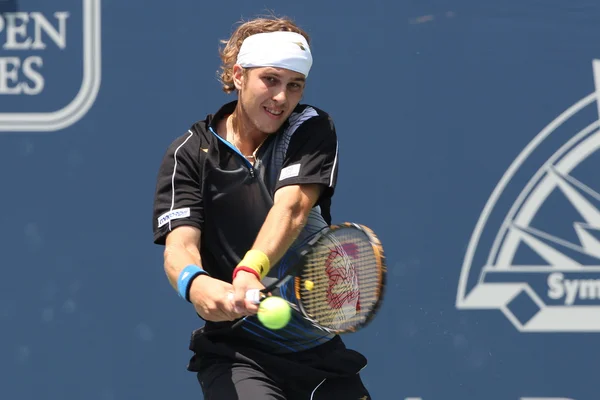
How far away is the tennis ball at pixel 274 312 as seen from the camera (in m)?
2.79

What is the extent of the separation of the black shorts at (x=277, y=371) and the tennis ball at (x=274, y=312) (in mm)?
263

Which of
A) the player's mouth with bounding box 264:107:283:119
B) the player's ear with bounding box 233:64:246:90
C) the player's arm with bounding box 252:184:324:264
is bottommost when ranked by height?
the player's arm with bounding box 252:184:324:264

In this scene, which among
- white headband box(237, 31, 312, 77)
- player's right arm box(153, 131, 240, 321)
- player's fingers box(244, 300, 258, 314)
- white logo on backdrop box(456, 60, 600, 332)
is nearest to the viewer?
player's fingers box(244, 300, 258, 314)

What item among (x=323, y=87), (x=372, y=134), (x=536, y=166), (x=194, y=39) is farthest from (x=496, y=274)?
(x=194, y=39)

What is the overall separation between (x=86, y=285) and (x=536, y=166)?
82.9 inches

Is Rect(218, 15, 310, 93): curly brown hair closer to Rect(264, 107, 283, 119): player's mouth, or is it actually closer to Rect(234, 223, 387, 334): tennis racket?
Rect(264, 107, 283, 119): player's mouth

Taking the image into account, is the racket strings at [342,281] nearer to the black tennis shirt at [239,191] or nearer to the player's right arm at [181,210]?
the black tennis shirt at [239,191]

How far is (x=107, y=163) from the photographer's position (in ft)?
15.8

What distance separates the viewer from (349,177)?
4.78 m

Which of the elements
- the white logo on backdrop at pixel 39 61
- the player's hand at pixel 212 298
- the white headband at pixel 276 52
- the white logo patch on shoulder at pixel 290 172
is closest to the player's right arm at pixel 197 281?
the player's hand at pixel 212 298

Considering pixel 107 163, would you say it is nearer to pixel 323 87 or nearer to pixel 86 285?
pixel 86 285

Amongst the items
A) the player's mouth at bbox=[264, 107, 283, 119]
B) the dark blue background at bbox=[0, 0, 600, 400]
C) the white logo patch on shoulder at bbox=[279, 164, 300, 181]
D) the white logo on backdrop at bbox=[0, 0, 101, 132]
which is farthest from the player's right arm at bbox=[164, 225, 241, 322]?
the white logo on backdrop at bbox=[0, 0, 101, 132]

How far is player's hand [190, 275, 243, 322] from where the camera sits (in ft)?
9.02

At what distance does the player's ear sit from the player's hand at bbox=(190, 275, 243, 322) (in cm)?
68
